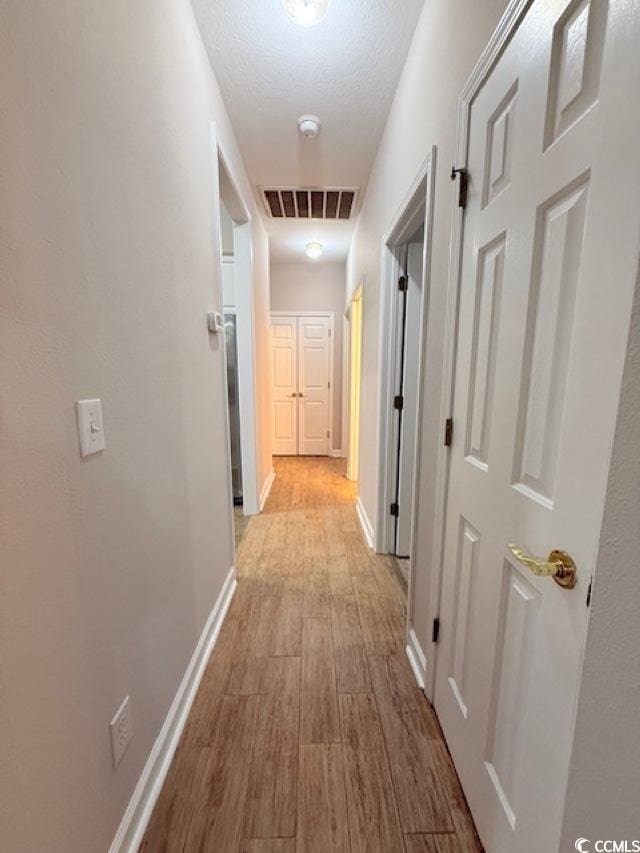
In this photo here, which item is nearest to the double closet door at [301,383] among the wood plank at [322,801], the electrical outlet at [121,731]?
the wood plank at [322,801]

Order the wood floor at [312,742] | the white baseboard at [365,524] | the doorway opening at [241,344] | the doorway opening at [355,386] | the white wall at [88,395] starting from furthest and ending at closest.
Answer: the doorway opening at [355,386] → the doorway opening at [241,344] → the white baseboard at [365,524] → the wood floor at [312,742] → the white wall at [88,395]

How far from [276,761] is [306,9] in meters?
2.64

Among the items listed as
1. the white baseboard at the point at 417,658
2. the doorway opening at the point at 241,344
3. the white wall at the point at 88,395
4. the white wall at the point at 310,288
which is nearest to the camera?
the white wall at the point at 88,395

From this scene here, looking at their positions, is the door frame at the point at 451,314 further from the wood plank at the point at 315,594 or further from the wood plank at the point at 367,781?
the wood plank at the point at 315,594

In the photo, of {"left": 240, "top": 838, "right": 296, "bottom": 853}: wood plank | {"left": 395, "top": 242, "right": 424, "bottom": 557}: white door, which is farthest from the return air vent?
{"left": 240, "top": 838, "right": 296, "bottom": 853}: wood plank

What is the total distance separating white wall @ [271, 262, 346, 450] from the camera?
5117 mm

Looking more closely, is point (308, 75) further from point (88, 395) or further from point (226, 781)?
point (226, 781)

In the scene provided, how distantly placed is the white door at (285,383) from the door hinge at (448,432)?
4.11m

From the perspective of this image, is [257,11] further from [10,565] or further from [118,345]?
[10,565]

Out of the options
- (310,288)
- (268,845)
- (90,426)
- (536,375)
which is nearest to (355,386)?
(310,288)

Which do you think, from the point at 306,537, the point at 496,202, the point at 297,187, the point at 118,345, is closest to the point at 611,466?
Result: the point at 496,202

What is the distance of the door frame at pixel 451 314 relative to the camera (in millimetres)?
896

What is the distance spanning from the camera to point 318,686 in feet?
4.81

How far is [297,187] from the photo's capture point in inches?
113
